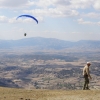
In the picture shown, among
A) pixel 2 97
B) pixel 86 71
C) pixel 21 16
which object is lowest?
pixel 2 97

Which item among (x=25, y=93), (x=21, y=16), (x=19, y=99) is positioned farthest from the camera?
(x=21, y=16)

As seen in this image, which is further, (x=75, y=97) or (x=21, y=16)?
(x=21, y=16)

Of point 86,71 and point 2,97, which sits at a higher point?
point 86,71

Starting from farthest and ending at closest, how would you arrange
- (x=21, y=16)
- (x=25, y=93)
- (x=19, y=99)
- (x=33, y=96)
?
(x=21, y=16), (x=25, y=93), (x=33, y=96), (x=19, y=99)

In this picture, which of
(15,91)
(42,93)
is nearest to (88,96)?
(42,93)

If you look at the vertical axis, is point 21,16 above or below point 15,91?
above

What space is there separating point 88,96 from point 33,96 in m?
5.52

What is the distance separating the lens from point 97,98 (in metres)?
21.8

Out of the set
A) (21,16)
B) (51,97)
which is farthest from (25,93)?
(21,16)

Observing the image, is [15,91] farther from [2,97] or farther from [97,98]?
[97,98]

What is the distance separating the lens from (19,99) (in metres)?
21.7

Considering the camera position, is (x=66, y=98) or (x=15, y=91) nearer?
(x=66, y=98)

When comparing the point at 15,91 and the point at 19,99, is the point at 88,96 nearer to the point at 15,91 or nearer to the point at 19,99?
the point at 19,99

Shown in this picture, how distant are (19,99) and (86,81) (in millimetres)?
8356
